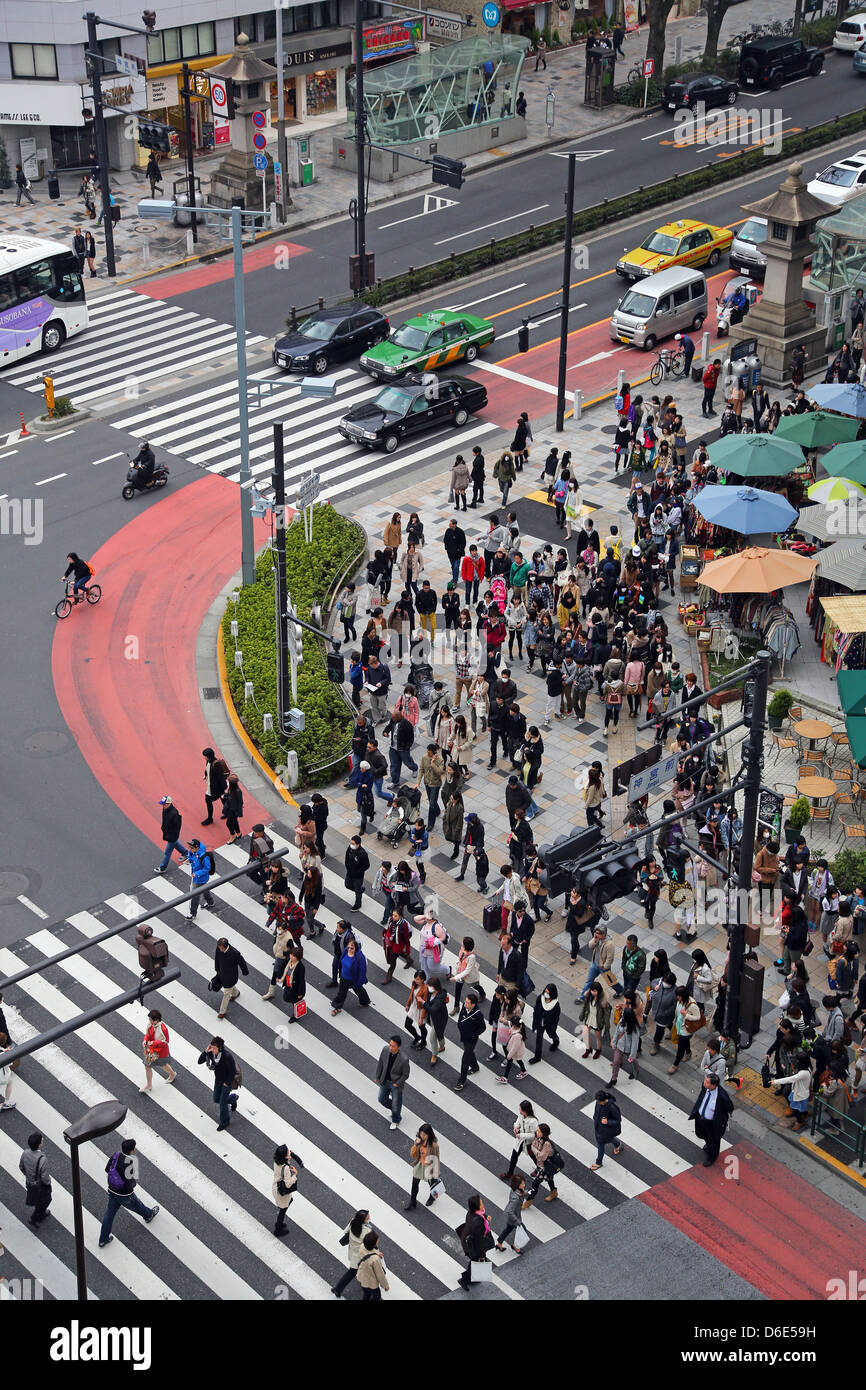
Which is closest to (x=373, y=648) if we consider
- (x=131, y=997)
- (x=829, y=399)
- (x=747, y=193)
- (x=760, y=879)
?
(x=760, y=879)

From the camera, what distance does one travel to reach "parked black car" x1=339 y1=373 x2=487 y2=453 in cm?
4231

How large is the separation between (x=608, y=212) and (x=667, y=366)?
11141 mm

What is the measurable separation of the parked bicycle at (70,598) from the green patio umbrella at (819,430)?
14320mm

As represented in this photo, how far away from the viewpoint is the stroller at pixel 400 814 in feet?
95.5

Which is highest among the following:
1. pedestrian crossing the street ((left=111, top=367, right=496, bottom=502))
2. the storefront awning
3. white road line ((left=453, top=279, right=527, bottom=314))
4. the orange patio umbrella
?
white road line ((left=453, top=279, right=527, bottom=314))

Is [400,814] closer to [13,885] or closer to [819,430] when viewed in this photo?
[13,885]

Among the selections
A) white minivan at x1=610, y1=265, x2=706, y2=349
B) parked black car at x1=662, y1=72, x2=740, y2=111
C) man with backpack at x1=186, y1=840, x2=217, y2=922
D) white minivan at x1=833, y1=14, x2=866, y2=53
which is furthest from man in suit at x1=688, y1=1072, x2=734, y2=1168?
white minivan at x1=833, y1=14, x2=866, y2=53

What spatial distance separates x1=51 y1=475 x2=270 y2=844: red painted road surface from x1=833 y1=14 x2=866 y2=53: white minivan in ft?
134

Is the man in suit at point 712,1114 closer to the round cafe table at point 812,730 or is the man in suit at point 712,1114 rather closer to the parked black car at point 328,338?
the round cafe table at point 812,730

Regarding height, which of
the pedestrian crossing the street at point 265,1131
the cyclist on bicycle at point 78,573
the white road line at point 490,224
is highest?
the white road line at point 490,224

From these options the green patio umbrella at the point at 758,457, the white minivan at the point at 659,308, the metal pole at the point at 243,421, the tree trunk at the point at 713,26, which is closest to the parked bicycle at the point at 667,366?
the white minivan at the point at 659,308

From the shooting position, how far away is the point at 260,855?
2667 cm

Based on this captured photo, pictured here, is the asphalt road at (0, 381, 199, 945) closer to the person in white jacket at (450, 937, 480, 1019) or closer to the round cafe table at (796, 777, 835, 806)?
the person in white jacket at (450, 937, 480, 1019)

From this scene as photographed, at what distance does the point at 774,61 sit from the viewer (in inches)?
2589
